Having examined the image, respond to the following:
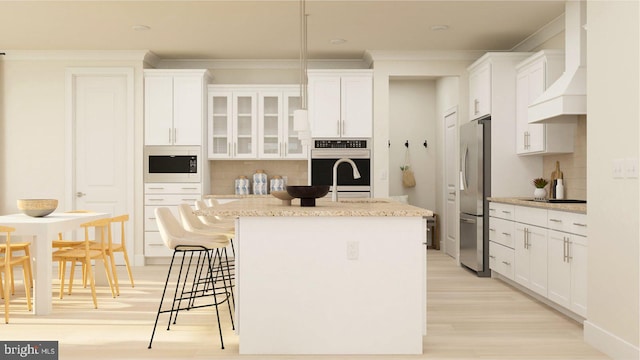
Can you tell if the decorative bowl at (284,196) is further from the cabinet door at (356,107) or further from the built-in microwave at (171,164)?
the built-in microwave at (171,164)

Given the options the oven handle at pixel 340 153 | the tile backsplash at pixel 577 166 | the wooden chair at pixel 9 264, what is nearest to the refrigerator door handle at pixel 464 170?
the tile backsplash at pixel 577 166

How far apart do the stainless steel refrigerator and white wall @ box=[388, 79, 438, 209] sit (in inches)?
96.0

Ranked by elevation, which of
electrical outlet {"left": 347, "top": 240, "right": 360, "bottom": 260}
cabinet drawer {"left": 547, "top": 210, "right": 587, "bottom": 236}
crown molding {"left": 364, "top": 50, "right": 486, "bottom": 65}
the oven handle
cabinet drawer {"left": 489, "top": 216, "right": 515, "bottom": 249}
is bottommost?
cabinet drawer {"left": 489, "top": 216, "right": 515, "bottom": 249}

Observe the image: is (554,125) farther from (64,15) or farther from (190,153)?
(64,15)

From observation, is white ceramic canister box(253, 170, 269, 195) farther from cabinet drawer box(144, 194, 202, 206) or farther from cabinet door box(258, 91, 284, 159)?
cabinet drawer box(144, 194, 202, 206)

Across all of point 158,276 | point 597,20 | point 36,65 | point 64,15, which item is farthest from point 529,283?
point 36,65

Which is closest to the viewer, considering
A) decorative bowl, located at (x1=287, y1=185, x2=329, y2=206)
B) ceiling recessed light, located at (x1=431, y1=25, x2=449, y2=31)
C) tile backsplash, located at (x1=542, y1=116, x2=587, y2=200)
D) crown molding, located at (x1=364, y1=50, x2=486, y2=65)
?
decorative bowl, located at (x1=287, y1=185, x2=329, y2=206)

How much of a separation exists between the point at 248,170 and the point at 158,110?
1.43 meters

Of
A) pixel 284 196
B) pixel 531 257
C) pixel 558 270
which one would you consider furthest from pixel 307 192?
pixel 531 257

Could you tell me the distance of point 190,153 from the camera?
7.06 meters

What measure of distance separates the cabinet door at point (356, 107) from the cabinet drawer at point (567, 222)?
296 centimetres

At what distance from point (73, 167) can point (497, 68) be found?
5.21 meters

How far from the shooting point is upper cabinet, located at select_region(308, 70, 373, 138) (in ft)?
23.0

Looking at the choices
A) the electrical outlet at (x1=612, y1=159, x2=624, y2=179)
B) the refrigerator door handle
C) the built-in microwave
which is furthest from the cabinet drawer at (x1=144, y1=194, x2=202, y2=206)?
the electrical outlet at (x1=612, y1=159, x2=624, y2=179)
